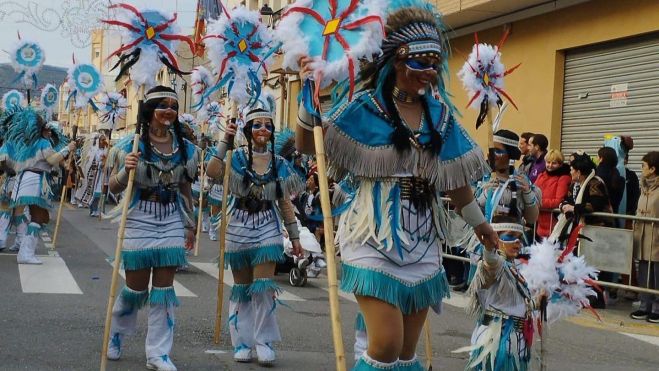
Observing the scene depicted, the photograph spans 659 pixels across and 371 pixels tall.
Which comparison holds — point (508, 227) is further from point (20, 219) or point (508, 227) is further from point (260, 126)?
point (20, 219)

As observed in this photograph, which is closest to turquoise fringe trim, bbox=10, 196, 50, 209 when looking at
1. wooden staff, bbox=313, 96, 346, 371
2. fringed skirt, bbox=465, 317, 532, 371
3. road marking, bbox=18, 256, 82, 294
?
road marking, bbox=18, 256, 82, 294

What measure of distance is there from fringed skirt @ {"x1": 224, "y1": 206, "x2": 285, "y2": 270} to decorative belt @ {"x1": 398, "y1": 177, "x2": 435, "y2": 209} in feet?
9.50

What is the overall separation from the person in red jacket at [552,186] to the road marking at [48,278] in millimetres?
5638

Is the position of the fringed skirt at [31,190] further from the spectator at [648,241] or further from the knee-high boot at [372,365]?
the knee-high boot at [372,365]

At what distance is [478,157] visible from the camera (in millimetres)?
4793

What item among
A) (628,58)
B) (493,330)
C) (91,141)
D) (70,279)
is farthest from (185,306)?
(91,141)

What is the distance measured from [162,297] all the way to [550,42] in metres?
11.5

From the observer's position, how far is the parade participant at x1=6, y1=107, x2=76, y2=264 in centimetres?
1266

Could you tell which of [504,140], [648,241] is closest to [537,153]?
[648,241]

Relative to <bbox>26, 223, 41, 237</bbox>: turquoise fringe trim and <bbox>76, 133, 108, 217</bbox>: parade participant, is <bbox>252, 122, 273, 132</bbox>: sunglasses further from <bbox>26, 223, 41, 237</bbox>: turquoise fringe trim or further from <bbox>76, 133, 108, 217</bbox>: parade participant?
<bbox>76, 133, 108, 217</bbox>: parade participant

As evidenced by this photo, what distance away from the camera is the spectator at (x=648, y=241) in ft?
34.6

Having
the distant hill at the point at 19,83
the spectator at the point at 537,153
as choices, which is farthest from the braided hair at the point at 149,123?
the distant hill at the point at 19,83

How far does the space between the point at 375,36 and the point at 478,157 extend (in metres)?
0.92

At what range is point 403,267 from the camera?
176 inches
